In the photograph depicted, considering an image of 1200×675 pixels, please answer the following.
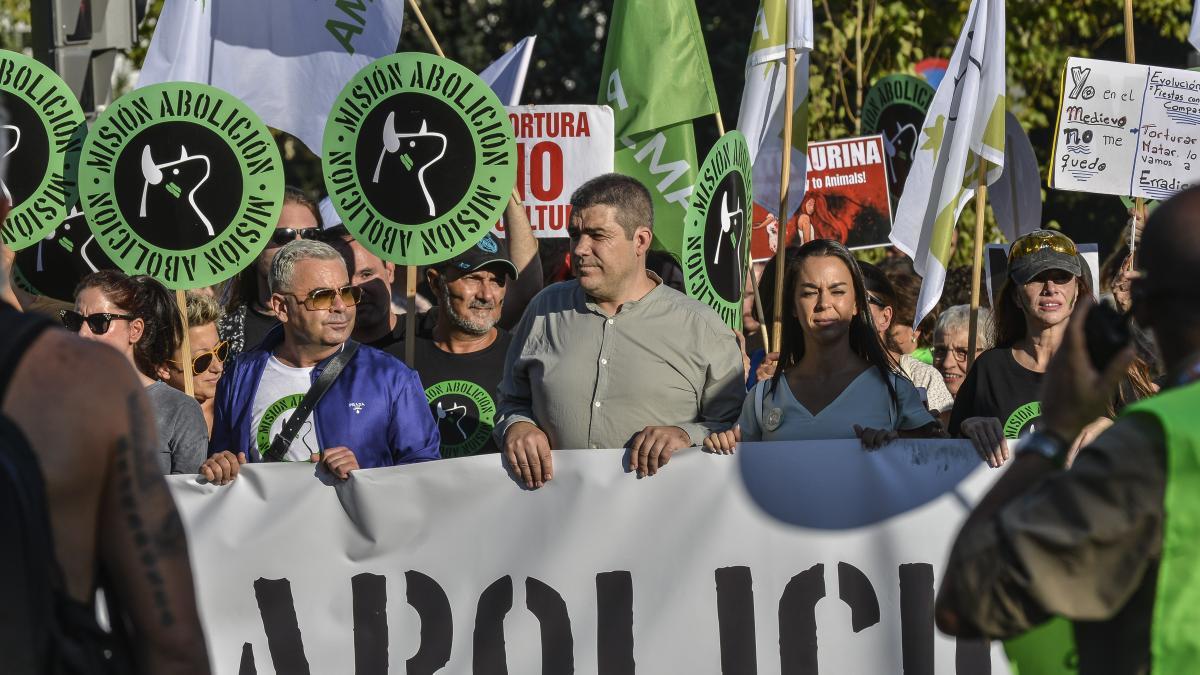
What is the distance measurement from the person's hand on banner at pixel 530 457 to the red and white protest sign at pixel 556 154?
2.46m

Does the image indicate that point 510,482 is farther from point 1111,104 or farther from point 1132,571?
point 1111,104

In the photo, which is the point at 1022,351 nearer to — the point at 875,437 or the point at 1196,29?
the point at 875,437

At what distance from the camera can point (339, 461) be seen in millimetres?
4770

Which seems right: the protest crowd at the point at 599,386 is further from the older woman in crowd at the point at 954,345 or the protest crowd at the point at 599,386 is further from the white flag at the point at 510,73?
the white flag at the point at 510,73

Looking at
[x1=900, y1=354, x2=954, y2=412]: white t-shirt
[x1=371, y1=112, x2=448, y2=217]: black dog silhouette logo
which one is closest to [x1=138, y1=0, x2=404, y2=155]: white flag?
[x1=371, y1=112, x2=448, y2=217]: black dog silhouette logo

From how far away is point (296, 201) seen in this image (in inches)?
267

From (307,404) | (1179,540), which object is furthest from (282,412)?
(1179,540)

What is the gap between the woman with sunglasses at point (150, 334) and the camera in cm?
507

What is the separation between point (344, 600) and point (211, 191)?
5.27 ft

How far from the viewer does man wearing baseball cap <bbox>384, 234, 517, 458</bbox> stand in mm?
5566

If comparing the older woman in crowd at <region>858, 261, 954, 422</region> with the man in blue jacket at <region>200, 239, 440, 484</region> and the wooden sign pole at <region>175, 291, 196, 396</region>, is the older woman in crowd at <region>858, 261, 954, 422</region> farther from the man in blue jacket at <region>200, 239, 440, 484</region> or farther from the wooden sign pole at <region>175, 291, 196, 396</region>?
the wooden sign pole at <region>175, 291, 196, 396</region>

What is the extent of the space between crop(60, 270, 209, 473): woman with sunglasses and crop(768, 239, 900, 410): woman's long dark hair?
1863 mm

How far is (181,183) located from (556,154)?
2.16 metres

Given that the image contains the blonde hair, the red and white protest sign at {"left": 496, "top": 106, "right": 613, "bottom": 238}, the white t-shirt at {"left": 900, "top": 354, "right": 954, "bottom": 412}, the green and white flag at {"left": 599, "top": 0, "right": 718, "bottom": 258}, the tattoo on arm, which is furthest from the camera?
the red and white protest sign at {"left": 496, "top": 106, "right": 613, "bottom": 238}
